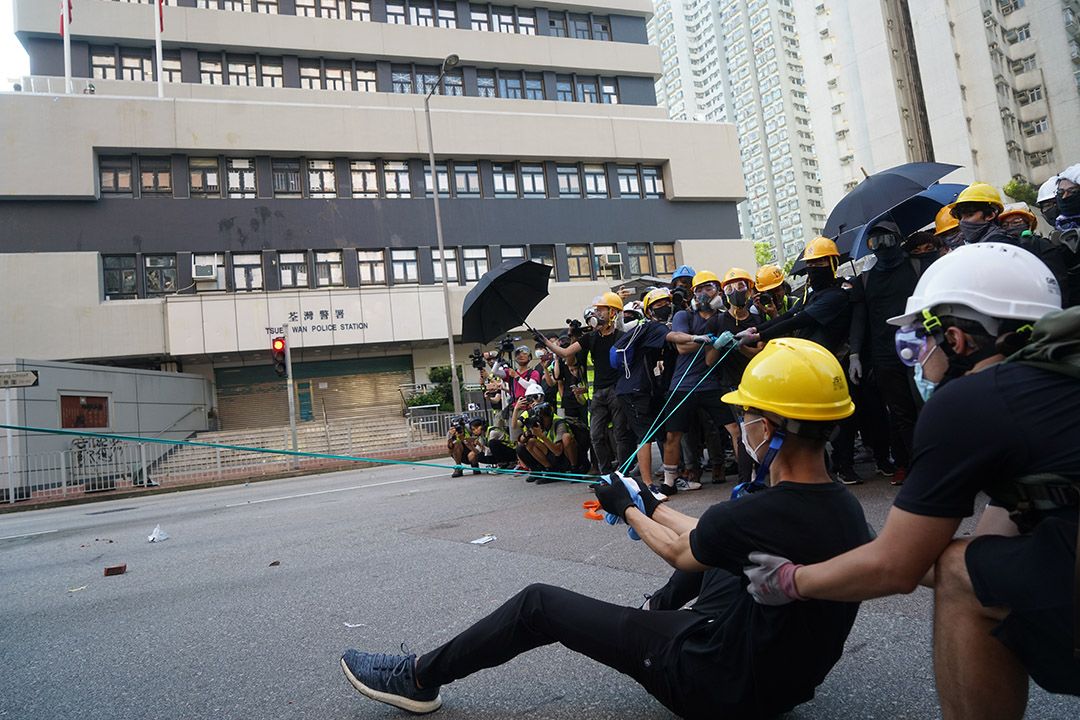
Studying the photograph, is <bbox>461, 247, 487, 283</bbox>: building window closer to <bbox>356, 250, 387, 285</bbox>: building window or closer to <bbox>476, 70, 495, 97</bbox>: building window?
<bbox>356, 250, 387, 285</bbox>: building window

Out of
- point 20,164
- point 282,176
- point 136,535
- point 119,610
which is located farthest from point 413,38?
point 119,610

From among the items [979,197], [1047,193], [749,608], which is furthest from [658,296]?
[749,608]

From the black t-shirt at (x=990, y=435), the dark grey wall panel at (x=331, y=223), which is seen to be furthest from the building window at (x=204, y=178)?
the black t-shirt at (x=990, y=435)

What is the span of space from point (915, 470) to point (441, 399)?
95.9 ft

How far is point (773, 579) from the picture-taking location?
1858mm

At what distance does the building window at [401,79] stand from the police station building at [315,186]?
0.14 m

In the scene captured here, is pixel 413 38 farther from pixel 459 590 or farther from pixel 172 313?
pixel 459 590

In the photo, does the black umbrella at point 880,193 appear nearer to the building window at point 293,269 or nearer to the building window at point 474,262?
the building window at point 474,262

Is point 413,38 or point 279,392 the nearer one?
point 279,392

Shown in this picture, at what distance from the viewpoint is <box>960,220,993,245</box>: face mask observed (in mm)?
5273

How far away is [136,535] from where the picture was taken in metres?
8.11

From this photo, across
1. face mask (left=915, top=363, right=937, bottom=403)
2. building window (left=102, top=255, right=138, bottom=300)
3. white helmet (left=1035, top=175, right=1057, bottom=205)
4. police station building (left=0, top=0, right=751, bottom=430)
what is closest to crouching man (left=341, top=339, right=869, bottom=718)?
face mask (left=915, top=363, right=937, bottom=403)

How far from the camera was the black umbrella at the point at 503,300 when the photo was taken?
8891 millimetres

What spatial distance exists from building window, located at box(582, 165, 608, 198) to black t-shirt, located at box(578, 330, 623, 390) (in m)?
30.0
